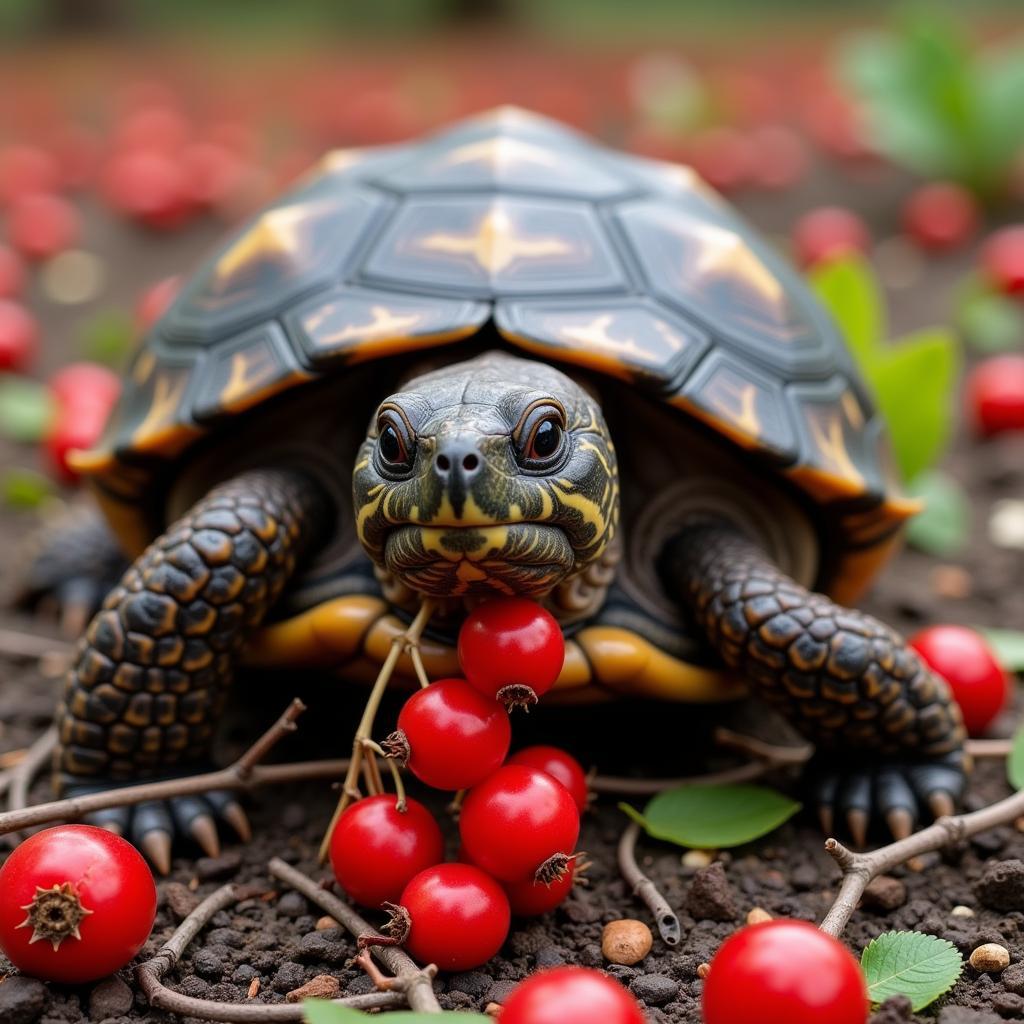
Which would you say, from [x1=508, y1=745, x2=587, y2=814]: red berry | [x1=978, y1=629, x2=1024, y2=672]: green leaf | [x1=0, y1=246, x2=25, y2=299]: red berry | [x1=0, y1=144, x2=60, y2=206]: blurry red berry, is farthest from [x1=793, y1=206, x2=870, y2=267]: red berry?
[x1=0, y1=144, x2=60, y2=206]: blurry red berry

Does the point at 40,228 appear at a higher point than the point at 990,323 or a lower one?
higher

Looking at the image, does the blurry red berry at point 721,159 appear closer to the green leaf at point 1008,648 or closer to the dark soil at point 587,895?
the dark soil at point 587,895

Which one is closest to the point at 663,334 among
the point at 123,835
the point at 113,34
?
the point at 123,835

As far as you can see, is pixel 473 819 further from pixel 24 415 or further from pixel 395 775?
pixel 24 415

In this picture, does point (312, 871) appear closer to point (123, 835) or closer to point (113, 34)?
point (123, 835)

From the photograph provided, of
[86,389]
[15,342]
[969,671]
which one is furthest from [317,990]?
[15,342]

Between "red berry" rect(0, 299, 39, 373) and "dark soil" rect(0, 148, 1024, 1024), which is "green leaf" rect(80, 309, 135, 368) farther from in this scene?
"dark soil" rect(0, 148, 1024, 1024)

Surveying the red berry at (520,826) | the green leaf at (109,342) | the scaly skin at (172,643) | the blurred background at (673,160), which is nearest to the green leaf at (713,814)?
the red berry at (520,826)
